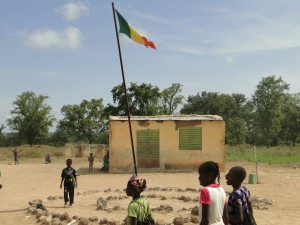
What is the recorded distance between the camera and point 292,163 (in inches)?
1004

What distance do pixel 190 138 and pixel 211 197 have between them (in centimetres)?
1806

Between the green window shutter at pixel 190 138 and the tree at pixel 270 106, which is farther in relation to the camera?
the tree at pixel 270 106

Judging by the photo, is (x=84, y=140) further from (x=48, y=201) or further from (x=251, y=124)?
(x=48, y=201)

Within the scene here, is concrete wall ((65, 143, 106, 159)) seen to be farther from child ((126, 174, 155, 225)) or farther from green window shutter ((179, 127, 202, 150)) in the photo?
child ((126, 174, 155, 225))

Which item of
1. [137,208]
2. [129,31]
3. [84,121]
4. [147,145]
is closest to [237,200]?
[137,208]

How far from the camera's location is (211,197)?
416 cm

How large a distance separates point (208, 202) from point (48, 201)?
9.80m

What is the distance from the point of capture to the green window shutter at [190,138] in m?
22.1

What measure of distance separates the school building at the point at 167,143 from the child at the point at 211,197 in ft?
58.2

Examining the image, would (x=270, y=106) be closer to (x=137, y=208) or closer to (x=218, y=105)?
(x=218, y=105)

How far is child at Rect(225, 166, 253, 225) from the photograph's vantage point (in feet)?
16.3

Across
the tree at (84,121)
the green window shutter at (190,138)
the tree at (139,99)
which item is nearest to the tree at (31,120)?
the tree at (84,121)

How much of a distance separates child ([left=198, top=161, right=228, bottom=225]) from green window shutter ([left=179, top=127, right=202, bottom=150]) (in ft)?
58.3

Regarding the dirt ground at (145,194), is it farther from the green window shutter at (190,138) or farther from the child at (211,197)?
the child at (211,197)
